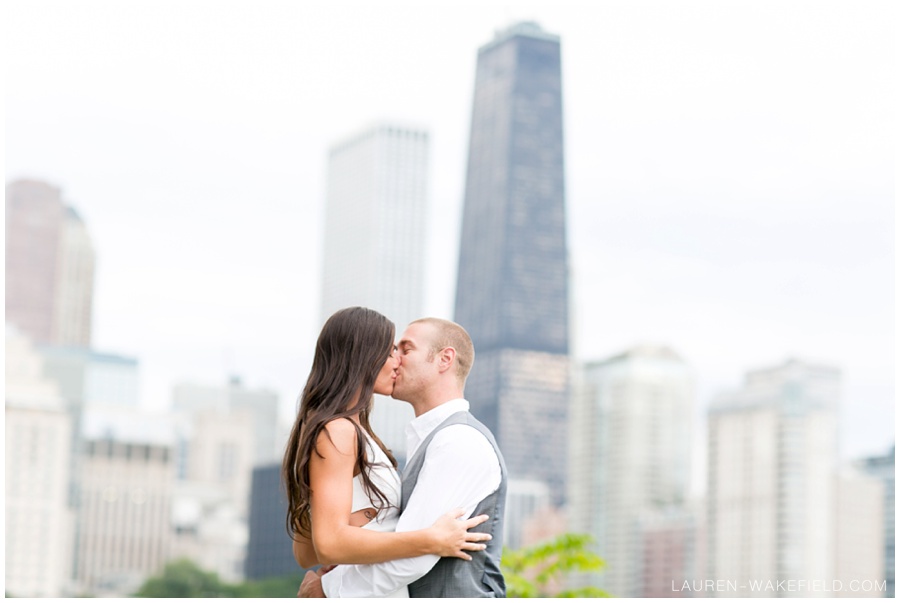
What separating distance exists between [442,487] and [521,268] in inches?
5031

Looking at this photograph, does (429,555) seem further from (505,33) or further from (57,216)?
(57,216)

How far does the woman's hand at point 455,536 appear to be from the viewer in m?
3.01

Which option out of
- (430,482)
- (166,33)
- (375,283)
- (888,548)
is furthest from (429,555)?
(375,283)

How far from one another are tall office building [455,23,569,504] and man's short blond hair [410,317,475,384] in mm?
122571

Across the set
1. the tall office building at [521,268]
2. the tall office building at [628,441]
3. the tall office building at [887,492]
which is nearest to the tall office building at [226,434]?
the tall office building at [521,268]

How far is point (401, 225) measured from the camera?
496 feet

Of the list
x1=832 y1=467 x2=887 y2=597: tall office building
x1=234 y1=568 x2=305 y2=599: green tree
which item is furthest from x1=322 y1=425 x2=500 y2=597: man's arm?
x1=832 y1=467 x2=887 y2=597: tall office building

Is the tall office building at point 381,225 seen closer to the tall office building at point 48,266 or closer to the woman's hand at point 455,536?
the tall office building at point 48,266

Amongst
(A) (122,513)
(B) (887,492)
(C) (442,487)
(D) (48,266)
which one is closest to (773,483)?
(B) (887,492)

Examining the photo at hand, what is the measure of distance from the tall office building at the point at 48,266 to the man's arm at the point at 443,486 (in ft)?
474

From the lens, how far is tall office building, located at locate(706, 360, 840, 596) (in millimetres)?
105438

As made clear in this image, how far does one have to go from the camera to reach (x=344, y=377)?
3.16 metres

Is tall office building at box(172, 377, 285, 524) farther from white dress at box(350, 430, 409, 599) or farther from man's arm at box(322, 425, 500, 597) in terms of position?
man's arm at box(322, 425, 500, 597)

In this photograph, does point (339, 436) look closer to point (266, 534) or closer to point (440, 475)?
point (440, 475)
